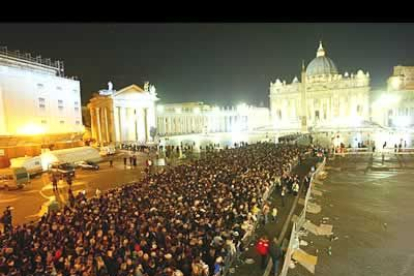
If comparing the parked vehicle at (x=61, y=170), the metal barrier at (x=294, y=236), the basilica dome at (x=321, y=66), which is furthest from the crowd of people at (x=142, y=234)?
the basilica dome at (x=321, y=66)

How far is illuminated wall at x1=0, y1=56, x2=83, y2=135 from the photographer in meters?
27.9

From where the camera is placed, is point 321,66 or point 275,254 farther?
point 321,66

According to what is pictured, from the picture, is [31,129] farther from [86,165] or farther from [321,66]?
[321,66]

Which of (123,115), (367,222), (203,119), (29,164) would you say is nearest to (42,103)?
(29,164)

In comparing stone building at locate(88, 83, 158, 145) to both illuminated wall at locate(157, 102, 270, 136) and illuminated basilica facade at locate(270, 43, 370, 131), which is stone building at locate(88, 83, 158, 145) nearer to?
illuminated wall at locate(157, 102, 270, 136)

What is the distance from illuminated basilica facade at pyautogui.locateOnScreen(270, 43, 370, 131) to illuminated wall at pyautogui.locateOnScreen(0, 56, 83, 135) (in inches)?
2142

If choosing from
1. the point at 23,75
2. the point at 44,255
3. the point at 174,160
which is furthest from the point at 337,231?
the point at 23,75

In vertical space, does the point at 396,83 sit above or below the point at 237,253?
above

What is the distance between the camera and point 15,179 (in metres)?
19.7

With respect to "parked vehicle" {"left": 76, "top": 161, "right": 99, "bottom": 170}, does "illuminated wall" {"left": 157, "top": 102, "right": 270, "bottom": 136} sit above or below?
above

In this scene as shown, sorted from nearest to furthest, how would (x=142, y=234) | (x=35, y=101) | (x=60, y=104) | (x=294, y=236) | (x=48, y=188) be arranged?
(x=142, y=234) → (x=294, y=236) → (x=48, y=188) → (x=35, y=101) → (x=60, y=104)

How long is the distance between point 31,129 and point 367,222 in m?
29.4

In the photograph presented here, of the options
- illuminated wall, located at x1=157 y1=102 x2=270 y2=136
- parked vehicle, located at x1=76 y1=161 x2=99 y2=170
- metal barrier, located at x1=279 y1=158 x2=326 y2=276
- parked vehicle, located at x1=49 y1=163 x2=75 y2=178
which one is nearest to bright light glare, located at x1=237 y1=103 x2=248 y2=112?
illuminated wall, located at x1=157 y1=102 x2=270 y2=136
